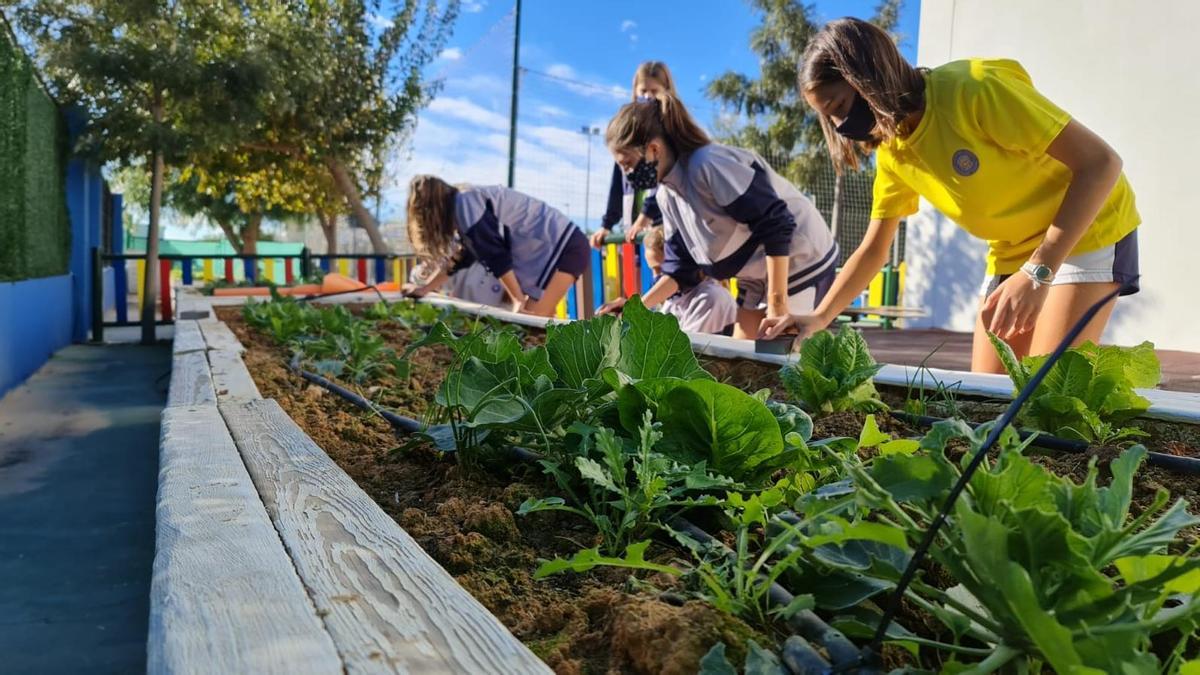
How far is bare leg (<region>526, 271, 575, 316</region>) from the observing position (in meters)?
5.69

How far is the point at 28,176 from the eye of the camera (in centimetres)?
697

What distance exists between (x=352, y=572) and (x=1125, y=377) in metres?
1.37

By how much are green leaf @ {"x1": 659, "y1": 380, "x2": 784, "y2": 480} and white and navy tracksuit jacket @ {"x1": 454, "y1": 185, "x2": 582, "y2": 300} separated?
421cm

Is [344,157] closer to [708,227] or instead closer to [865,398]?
[708,227]

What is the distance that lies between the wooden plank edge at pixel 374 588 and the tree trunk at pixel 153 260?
9113 mm

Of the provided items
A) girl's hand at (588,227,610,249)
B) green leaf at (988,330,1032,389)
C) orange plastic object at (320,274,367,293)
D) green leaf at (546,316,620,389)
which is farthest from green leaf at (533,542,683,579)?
orange plastic object at (320,274,367,293)

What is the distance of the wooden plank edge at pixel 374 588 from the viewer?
67 centimetres

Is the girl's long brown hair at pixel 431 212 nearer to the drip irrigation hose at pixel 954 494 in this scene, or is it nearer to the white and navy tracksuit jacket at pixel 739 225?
the white and navy tracksuit jacket at pixel 739 225

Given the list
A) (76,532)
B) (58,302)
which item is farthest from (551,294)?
(58,302)

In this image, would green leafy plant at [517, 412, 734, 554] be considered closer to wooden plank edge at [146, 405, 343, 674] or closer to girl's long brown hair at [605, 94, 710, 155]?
wooden plank edge at [146, 405, 343, 674]

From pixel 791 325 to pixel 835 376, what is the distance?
0.73 m

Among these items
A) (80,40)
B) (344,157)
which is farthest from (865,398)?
(344,157)

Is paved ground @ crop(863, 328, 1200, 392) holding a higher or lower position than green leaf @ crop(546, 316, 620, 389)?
lower

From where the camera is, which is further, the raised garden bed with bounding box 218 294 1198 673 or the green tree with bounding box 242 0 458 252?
the green tree with bounding box 242 0 458 252
